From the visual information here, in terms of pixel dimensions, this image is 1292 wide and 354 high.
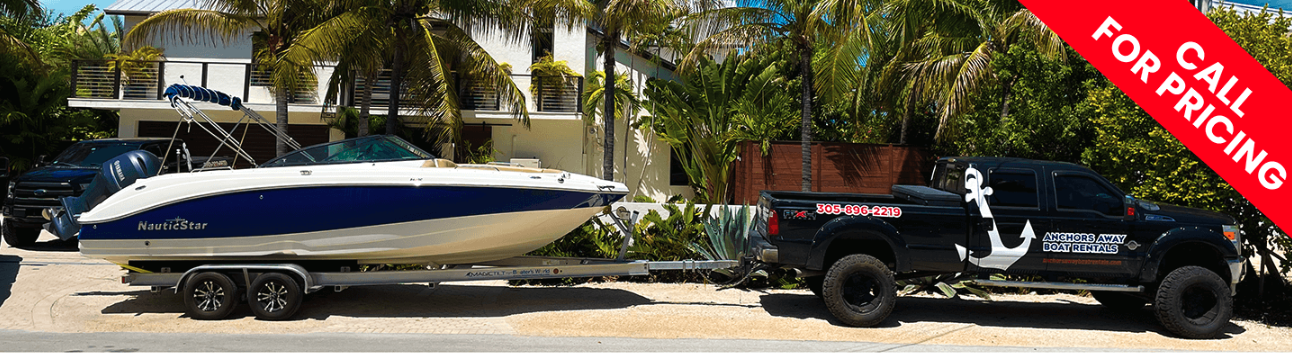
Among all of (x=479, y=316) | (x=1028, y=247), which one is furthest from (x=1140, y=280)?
(x=479, y=316)

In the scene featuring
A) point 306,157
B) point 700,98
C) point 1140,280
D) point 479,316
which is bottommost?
point 479,316

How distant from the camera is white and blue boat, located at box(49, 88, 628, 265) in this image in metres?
7.77

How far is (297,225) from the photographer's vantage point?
7.81 metres

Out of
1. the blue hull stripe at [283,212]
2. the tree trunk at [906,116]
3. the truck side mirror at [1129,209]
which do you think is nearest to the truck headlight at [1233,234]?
the truck side mirror at [1129,209]

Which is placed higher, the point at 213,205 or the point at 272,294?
the point at 213,205

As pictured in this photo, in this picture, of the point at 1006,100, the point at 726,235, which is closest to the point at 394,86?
the point at 726,235

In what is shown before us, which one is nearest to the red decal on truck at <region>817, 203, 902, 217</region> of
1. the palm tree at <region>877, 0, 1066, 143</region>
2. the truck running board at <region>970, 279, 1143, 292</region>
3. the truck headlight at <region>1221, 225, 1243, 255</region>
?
the truck running board at <region>970, 279, 1143, 292</region>

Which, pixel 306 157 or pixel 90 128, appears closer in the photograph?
pixel 306 157

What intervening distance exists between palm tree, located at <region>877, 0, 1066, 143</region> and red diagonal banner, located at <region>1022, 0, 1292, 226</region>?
429cm

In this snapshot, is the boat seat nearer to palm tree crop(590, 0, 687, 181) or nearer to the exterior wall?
palm tree crop(590, 0, 687, 181)

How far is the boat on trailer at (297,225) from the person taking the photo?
7.78 metres

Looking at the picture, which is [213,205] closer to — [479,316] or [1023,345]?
[479,316]

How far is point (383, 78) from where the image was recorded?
18.7 m

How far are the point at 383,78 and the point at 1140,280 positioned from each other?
15.4 metres
